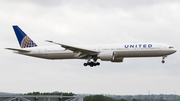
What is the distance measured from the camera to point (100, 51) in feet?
195

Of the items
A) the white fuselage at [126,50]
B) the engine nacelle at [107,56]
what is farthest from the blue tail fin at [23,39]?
the engine nacelle at [107,56]

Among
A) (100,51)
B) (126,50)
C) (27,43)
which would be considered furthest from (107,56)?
(27,43)

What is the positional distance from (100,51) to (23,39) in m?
20.8

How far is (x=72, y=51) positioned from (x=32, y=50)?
380 inches

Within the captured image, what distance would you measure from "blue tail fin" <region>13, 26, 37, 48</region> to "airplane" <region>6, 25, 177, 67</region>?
1.24 m

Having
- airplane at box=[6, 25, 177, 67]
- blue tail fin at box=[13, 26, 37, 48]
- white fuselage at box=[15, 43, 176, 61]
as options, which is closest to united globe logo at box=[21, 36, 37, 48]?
blue tail fin at box=[13, 26, 37, 48]

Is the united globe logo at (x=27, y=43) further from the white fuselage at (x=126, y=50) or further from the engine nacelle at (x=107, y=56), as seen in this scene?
the engine nacelle at (x=107, y=56)

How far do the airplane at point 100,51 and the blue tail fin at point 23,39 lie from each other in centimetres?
124

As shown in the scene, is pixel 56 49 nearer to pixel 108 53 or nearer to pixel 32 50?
pixel 32 50

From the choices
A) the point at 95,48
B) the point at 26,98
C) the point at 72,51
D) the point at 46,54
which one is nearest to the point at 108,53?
the point at 95,48

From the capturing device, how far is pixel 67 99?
38.3 metres

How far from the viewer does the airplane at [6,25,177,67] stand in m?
56.5

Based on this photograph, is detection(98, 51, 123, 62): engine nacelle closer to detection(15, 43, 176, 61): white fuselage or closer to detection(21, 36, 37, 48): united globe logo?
detection(15, 43, 176, 61): white fuselage

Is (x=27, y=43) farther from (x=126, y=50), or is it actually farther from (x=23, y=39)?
(x=126, y=50)
